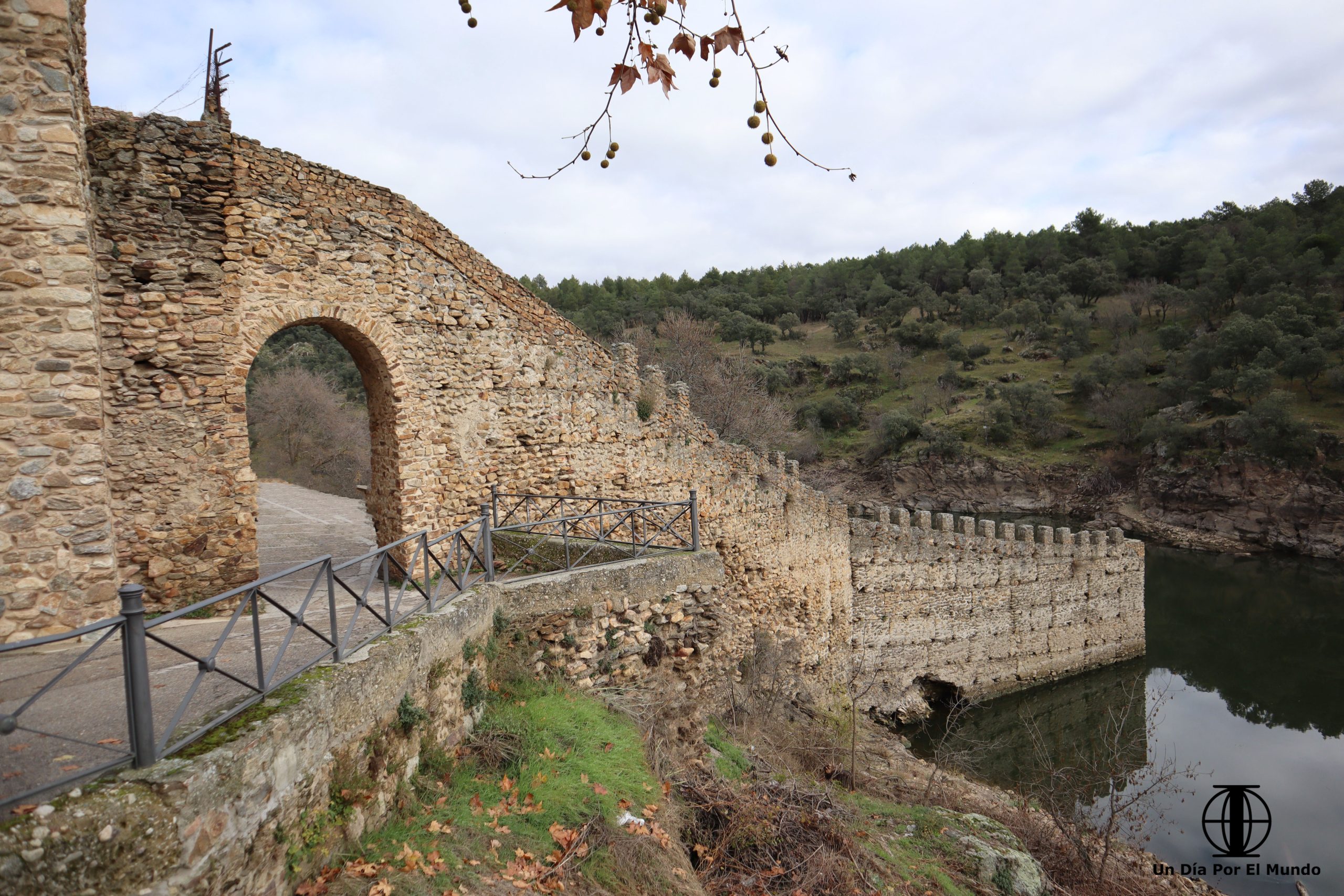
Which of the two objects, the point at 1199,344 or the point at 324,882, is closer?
the point at 324,882

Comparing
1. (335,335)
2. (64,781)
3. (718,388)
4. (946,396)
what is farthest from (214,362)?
(946,396)

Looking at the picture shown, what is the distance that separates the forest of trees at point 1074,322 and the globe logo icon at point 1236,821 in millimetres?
19584

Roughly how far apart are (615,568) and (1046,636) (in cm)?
1634

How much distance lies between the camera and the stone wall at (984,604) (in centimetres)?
1667

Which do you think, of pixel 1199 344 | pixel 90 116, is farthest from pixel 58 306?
pixel 1199 344

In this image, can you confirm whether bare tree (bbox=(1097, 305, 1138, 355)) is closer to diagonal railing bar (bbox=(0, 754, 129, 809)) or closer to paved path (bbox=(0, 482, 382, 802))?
paved path (bbox=(0, 482, 382, 802))

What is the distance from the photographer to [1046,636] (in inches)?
759

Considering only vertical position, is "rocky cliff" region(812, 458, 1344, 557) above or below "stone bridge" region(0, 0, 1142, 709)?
below

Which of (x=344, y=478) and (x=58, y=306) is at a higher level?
(x=58, y=306)

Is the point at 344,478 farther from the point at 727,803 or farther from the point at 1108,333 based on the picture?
the point at 1108,333

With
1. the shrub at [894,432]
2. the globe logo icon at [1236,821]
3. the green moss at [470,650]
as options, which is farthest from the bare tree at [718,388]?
the green moss at [470,650]

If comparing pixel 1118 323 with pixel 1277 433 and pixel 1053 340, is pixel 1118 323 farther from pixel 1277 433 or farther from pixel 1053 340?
pixel 1277 433

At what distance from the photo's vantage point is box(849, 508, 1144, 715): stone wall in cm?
1667

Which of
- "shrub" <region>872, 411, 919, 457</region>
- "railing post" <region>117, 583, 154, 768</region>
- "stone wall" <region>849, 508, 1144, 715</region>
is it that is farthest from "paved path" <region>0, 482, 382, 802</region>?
"shrub" <region>872, 411, 919, 457</region>
